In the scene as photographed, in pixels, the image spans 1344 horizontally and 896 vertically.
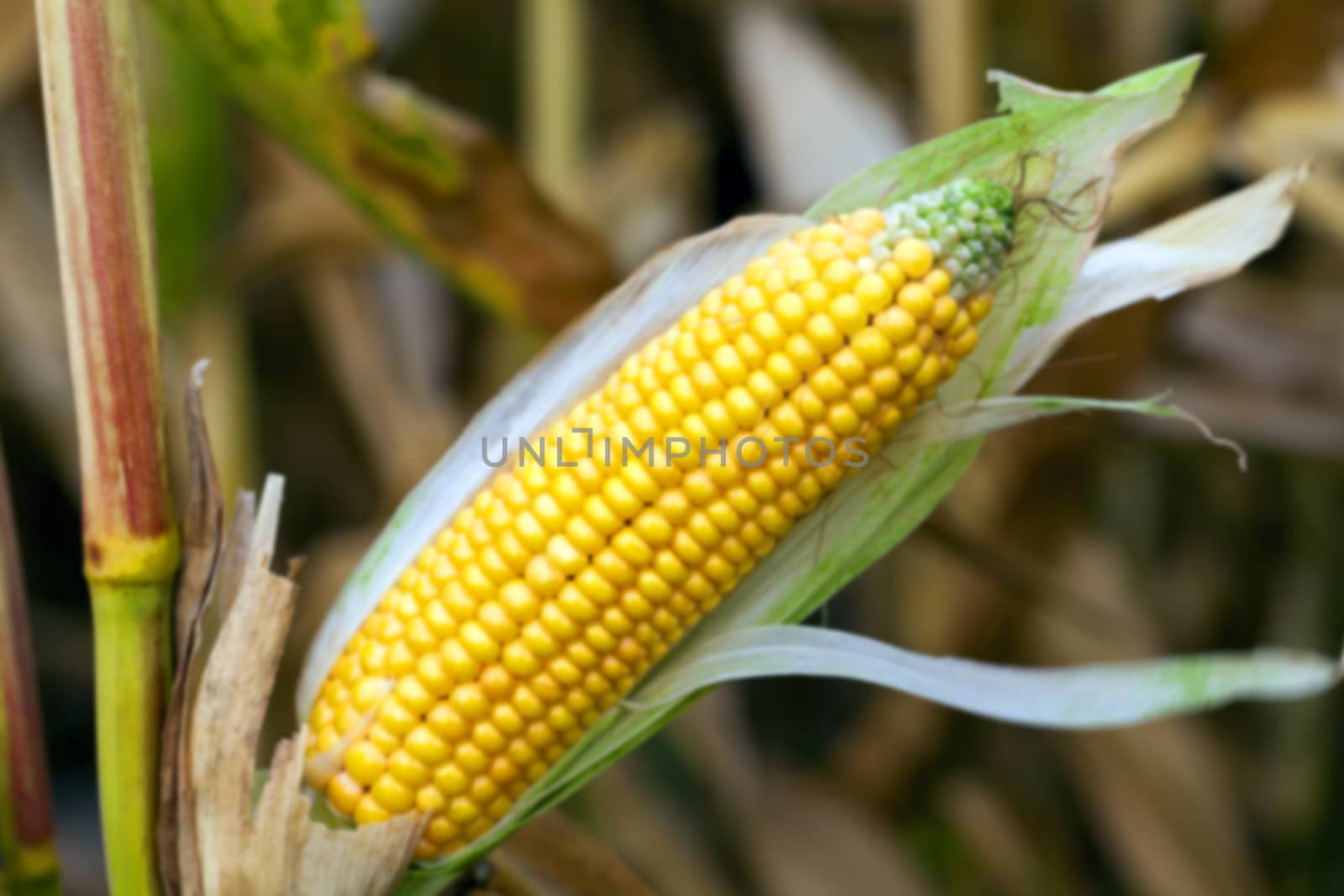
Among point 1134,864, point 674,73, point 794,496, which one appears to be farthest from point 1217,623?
point 794,496

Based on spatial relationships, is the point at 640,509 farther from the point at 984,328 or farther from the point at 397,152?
the point at 397,152

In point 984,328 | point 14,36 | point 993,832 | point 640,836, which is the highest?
point 14,36

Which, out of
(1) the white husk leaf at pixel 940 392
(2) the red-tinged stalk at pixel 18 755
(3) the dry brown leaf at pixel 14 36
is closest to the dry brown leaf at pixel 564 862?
(1) the white husk leaf at pixel 940 392

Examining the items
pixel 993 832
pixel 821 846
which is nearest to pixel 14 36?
pixel 821 846

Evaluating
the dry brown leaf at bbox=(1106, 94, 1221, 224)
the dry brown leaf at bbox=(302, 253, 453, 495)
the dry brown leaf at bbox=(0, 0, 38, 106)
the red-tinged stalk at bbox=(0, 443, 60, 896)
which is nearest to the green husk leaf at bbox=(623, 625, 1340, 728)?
the red-tinged stalk at bbox=(0, 443, 60, 896)

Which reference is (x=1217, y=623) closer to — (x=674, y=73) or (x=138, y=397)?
(x=674, y=73)

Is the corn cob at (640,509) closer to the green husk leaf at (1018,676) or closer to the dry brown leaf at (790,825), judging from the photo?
the green husk leaf at (1018,676)
